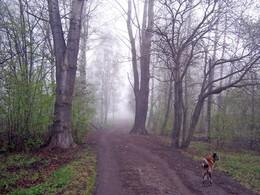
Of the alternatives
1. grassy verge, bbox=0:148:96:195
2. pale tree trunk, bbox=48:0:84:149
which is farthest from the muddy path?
pale tree trunk, bbox=48:0:84:149

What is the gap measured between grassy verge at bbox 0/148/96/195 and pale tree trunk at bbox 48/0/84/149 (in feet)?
5.22

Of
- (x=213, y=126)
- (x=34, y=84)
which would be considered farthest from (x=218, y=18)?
(x=34, y=84)

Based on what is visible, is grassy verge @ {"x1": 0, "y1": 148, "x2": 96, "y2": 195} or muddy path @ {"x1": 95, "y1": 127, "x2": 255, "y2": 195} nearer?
grassy verge @ {"x1": 0, "y1": 148, "x2": 96, "y2": 195}

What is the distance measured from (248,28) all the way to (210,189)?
31.9 feet

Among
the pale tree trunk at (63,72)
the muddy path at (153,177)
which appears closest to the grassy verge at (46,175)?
the muddy path at (153,177)

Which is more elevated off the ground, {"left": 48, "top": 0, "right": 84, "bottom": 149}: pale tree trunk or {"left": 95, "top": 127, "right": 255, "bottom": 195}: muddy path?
{"left": 48, "top": 0, "right": 84, "bottom": 149}: pale tree trunk

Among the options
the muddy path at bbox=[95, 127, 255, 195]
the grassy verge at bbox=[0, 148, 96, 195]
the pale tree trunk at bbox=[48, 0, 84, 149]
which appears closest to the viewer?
the grassy verge at bbox=[0, 148, 96, 195]

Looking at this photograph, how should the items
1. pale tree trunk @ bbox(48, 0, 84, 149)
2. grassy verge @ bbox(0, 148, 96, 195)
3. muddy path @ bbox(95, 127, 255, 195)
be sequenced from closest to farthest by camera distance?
grassy verge @ bbox(0, 148, 96, 195), muddy path @ bbox(95, 127, 255, 195), pale tree trunk @ bbox(48, 0, 84, 149)

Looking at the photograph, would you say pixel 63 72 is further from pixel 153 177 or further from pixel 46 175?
pixel 153 177

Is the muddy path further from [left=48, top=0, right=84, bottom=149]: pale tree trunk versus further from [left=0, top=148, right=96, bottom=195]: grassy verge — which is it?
[left=48, top=0, right=84, bottom=149]: pale tree trunk

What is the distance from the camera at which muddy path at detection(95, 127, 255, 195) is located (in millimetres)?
7129

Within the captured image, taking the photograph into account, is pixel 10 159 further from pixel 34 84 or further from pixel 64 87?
pixel 64 87

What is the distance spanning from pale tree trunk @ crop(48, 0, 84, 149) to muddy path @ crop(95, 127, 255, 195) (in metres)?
2.05

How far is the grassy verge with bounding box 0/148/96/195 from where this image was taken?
6.72 metres
